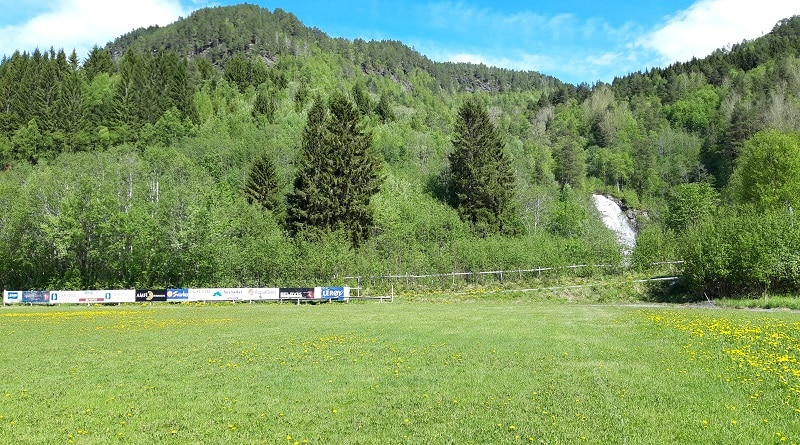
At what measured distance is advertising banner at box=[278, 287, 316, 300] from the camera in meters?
52.2

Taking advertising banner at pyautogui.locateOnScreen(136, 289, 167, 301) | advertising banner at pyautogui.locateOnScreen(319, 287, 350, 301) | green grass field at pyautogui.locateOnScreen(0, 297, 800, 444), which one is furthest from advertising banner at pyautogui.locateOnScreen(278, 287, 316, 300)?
green grass field at pyautogui.locateOnScreen(0, 297, 800, 444)

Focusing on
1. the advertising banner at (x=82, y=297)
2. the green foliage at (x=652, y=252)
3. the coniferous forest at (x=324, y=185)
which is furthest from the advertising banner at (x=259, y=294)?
the green foliage at (x=652, y=252)

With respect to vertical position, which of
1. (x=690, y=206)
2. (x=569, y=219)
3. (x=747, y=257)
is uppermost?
(x=690, y=206)

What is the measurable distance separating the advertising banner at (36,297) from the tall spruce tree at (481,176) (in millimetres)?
52472

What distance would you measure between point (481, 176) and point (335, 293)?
3513 centimetres

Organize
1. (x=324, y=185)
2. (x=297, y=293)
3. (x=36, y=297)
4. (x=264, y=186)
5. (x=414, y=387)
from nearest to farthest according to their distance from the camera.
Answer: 1. (x=414, y=387)
2. (x=36, y=297)
3. (x=297, y=293)
4. (x=324, y=185)
5. (x=264, y=186)

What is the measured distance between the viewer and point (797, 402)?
9969mm

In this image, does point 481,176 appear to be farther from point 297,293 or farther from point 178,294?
point 178,294

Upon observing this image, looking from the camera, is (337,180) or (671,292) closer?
(671,292)

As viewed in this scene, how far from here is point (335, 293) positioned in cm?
5216

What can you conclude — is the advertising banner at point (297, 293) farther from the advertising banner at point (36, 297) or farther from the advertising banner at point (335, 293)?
the advertising banner at point (36, 297)

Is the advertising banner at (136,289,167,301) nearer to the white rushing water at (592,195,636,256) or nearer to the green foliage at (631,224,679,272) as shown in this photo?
the green foliage at (631,224,679,272)

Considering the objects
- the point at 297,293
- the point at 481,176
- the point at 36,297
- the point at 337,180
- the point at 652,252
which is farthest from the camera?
the point at 481,176

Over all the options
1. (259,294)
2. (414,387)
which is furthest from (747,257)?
(259,294)
